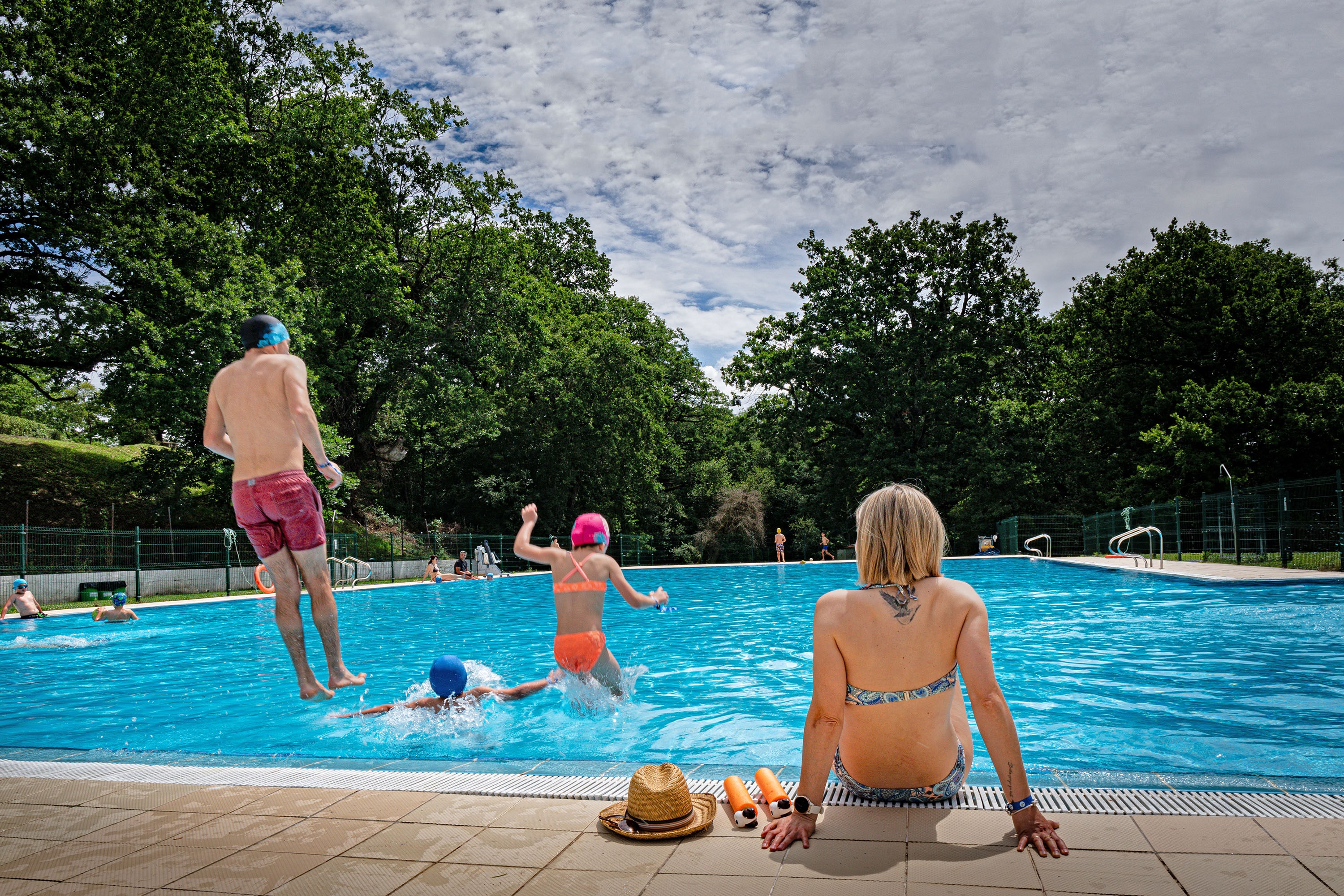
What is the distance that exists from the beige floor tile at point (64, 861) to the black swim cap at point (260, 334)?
2089mm

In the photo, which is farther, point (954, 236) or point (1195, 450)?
point (954, 236)

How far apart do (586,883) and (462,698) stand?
4.07 meters

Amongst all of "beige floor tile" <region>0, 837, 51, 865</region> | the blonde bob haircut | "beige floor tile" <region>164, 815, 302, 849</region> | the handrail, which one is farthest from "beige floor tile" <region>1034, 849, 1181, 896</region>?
the handrail

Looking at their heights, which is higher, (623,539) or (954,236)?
(954,236)

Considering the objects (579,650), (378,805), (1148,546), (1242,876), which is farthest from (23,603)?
(1148,546)

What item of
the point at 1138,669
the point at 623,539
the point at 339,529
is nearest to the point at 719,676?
the point at 1138,669

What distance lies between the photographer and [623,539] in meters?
38.2

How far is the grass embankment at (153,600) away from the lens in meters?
17.1

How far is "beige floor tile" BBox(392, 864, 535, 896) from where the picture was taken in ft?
8.24

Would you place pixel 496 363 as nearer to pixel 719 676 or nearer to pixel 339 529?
pixel 339 529

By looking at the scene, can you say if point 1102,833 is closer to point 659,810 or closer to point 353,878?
point 659,810

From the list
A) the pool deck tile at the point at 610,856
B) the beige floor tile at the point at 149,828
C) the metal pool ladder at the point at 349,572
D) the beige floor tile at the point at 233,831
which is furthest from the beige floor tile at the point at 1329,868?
the metal pool ladder at the point at 349,572

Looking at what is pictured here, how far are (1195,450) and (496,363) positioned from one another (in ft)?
84.5

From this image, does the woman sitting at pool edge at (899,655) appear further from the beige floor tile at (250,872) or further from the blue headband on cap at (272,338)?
the blue headband on cap at (272,338)
